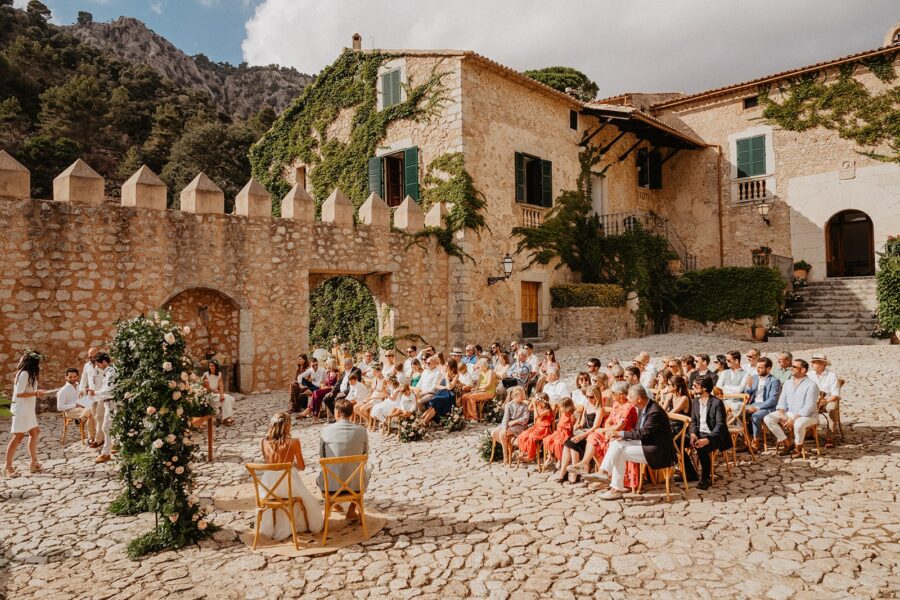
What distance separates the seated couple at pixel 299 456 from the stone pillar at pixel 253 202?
7.50 m

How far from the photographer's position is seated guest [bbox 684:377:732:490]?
561 centimetres

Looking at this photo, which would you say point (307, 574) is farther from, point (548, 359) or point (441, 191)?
point (441, 191)

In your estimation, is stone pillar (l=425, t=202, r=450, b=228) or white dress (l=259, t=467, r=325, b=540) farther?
stone pillar (l=425, t=202, r=450, b=228)

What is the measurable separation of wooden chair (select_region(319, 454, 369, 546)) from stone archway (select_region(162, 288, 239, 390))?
728 cm

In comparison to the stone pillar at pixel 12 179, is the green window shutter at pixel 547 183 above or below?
above

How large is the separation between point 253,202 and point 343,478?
808 cm

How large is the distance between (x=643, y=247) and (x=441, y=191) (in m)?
6.93

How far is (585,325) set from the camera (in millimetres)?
15484

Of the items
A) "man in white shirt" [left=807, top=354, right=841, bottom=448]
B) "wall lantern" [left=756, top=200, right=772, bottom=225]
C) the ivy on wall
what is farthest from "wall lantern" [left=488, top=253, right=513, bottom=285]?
the ivy on wall

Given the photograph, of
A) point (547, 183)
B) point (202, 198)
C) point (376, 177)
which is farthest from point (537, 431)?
point (547, 183)

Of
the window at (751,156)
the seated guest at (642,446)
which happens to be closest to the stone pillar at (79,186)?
the seated guest at (642,446)

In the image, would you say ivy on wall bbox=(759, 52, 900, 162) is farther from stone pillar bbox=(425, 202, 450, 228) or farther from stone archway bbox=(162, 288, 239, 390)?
stone archway bbox=(162, 288, 239, 390)

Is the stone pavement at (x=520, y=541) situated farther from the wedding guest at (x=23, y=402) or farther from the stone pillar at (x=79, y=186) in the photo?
the stone pillar at (x=79, y=186)

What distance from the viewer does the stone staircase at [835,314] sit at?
14609mm
